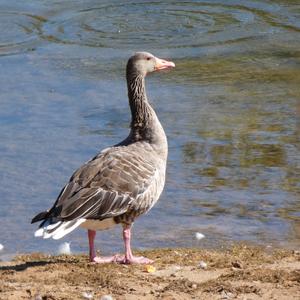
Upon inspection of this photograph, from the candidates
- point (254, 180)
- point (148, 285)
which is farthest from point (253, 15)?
point (148, 285)

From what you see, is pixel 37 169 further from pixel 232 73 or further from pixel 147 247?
pixel 232 73

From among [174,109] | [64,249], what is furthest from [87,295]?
[174,109]

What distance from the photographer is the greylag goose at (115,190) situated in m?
6.84

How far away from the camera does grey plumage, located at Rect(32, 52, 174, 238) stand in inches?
269

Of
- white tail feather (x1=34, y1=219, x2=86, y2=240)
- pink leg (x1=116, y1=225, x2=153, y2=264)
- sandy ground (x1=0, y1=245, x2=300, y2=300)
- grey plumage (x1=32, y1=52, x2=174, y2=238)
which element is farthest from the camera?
pink leg (x1=116, y1=225, x2=153, y2=264)

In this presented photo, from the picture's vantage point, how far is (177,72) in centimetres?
1346

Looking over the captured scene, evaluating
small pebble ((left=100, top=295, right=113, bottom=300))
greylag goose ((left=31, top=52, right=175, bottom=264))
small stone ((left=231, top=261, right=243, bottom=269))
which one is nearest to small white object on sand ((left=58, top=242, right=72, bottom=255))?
greylag goose ((left=31, top=52, right=175, bottom=264))

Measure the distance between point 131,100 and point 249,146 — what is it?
2546 mm

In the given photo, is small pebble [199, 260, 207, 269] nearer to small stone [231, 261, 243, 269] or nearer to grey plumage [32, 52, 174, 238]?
small stone [231, 261, 243, 269]

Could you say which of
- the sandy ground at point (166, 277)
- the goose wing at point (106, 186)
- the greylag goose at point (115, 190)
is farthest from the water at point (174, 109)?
the goose wing at point (106, 186)

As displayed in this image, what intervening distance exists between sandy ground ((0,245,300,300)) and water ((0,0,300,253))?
0.61 meters

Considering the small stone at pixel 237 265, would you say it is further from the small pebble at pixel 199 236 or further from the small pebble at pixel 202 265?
the small pebble at pixel 199 236

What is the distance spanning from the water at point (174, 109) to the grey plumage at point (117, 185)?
897mm

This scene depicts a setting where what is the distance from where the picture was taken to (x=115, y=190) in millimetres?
7191
